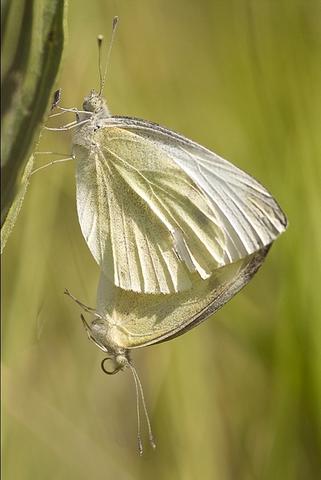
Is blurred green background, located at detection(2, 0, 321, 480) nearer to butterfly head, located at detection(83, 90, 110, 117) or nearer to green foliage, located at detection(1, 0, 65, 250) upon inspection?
butterfly head, located at detection(83, 90, 110, 117)

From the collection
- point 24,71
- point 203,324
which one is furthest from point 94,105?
point 203,324

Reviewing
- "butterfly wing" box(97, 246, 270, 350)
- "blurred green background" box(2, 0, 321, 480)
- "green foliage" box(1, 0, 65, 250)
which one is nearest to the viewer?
"green foliage" box(1, 0, 65, 250)

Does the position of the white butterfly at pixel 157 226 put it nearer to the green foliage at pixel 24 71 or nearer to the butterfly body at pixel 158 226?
the butterfly body at pixel 158 226

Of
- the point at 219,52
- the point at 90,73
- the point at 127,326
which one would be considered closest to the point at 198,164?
the point at 127,326

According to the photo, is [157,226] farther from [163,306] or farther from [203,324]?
[203,324]

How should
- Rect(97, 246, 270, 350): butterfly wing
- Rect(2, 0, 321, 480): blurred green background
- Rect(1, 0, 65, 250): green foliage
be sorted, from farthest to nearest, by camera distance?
Rect(2, 0, 321, 480): blurred green background → Rect(97, 246, 270, 350): butterfly wing → Rect(1, 0, 65, 250): green foliage

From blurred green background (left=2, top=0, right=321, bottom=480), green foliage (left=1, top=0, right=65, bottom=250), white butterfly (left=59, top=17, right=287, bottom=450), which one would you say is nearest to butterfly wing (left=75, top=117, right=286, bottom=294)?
white butterfly (left=59, top=17, right=287, bottom=450)

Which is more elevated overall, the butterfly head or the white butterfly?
the butterfly head
